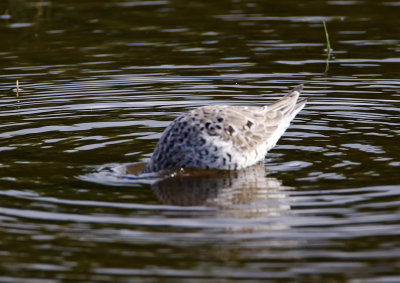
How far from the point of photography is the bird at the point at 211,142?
10.1 m

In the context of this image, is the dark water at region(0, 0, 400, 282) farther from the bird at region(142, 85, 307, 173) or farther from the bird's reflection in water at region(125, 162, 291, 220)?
the bird at region(142, 85, 307, 173)

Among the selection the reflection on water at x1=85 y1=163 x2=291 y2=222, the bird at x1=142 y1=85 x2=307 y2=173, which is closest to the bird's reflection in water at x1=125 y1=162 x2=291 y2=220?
the reflection on water at x1=85 y1=163 x2=291 y2=222

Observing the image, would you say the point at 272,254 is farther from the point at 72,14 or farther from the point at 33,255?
the point at 72,14

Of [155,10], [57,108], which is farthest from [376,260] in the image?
[155,10]

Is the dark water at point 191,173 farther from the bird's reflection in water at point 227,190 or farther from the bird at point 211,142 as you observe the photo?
the bird at point 211,142

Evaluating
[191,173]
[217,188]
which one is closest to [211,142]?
[191,173]

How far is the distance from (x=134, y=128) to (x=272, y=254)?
16.8 feet

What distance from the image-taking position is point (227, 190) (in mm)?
9594

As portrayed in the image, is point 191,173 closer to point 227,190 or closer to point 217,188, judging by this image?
point 217,188

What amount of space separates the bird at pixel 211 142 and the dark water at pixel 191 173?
197 millimetres

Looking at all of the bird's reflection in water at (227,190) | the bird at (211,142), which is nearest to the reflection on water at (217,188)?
the bird's reflection in water at (227,190)

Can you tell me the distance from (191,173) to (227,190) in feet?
2.67

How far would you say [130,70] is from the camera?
599 inches

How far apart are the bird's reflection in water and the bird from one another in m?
0.13
